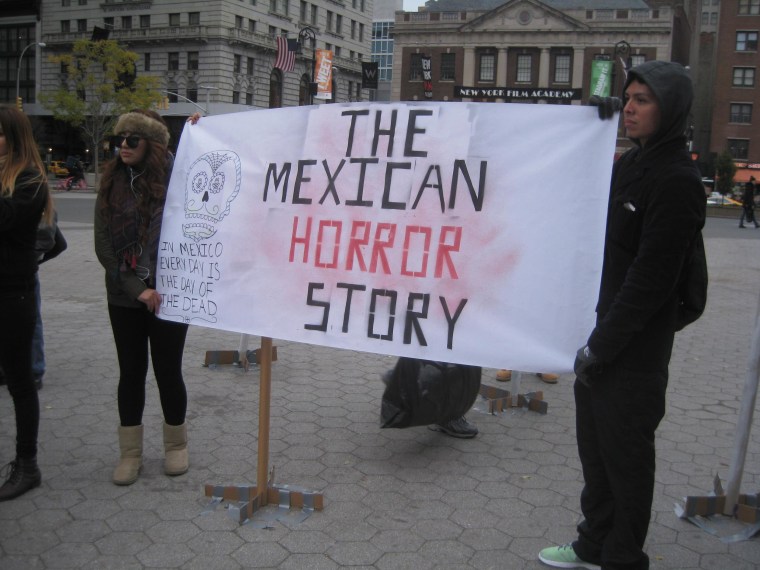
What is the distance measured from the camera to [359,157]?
3090 mm

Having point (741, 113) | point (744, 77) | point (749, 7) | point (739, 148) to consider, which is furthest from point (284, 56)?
point (749, 7)

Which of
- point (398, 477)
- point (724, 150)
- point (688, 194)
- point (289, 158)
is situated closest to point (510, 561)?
point (398, 477)

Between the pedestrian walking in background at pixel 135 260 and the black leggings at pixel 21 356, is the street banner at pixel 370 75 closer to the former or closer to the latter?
the pedestrian walking in background at pixel 135 260

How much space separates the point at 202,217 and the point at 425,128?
3.90ft

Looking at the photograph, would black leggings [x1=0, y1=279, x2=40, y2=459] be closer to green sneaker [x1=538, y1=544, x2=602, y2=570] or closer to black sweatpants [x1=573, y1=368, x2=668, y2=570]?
green sneaker [x1=538, y1=544, x2=602, y2=570]

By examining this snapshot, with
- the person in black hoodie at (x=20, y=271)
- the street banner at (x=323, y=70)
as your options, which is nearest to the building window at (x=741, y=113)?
the street banner at (x=323, y=70)

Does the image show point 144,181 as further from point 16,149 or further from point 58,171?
point 58,171

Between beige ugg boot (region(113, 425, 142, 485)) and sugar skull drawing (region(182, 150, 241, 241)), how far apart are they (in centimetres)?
108

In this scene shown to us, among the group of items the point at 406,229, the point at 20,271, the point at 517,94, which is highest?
the point at 517,94

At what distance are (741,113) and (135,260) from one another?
70.0 m

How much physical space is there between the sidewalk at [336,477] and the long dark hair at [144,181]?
52.2 inches

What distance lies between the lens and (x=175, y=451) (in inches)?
151

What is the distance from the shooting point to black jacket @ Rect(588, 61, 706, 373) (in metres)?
2.33

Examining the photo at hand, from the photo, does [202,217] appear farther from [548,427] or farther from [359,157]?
[548,427]
